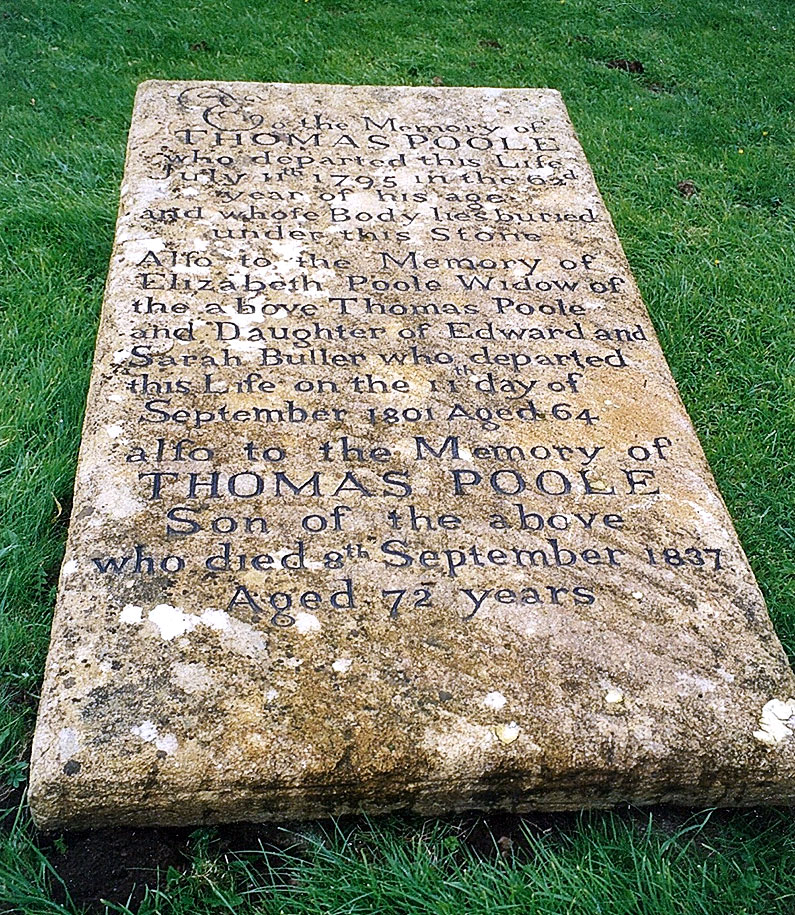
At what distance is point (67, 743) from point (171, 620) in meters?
0.32

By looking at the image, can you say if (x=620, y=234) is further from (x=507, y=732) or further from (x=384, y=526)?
(x=507, y=732)

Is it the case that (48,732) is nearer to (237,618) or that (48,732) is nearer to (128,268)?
(237,618)

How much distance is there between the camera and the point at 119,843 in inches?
76.5

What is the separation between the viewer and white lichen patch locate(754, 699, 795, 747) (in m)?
2.00

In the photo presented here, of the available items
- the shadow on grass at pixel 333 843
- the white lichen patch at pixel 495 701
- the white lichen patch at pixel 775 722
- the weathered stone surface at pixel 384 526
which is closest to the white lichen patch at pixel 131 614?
the weathered stone surface at pixel 384 526

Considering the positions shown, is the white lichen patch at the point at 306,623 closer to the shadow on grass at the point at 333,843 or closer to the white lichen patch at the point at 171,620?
the white lichen patch at the point at 171,620

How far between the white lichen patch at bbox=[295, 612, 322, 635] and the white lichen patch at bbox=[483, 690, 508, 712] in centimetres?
38

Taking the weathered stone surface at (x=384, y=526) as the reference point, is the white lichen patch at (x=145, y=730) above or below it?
below

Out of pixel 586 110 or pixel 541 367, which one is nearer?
pixel 541 367

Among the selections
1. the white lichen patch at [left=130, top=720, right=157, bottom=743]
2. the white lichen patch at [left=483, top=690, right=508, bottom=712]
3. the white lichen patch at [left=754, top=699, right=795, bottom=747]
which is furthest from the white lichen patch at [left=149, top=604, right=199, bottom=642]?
→ the white lichen patch at [left=754, top=699, right=795, bottom=747]

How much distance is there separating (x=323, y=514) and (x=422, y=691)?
1.66 feet

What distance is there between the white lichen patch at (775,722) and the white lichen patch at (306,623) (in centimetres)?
92

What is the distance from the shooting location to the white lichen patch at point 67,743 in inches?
73.2

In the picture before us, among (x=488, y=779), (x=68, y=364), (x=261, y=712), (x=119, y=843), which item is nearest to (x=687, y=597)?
(x=488, y=779)
